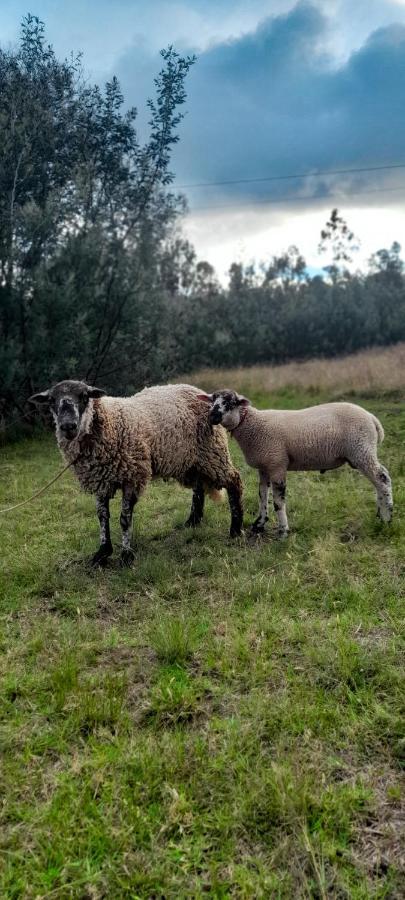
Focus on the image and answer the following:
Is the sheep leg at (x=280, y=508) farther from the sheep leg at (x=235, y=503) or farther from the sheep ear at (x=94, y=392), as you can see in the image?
the sheep ear at (x=94, y=392)

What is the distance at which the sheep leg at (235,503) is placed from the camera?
609cm

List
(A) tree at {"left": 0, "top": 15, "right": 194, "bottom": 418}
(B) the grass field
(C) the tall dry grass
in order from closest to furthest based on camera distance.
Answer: (B) the grass field < (A) tree at {"left": 0, "top": 15, "right": 194, "bottom": 418} < (C) the tall dry grass

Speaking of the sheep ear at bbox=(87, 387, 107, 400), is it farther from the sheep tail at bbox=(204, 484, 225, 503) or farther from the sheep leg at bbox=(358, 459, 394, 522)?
the sheep leg at bbox=(358, 459, 394, 522)

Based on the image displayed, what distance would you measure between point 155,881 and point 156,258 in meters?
17.2

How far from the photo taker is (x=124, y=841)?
2260 millimetres

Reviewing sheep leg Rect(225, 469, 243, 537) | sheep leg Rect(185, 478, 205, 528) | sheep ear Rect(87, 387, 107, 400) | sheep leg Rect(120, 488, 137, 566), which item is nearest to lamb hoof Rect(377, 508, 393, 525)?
sheep leg Rect(225, 469, 243, 537)

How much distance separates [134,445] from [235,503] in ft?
4.35

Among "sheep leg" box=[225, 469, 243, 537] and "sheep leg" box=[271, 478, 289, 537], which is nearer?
"sheep leg" box=[271, 478, 289, 537]

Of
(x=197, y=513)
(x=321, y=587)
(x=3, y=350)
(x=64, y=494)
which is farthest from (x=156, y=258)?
(x=321, y=587)

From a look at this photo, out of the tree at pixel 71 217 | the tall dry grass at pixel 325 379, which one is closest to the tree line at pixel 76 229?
the tree at pixel 71 217

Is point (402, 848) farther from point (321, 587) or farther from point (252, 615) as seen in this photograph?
point (321, 587)

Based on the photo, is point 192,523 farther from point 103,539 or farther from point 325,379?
point 325,379

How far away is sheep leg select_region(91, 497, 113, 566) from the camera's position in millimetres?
5504

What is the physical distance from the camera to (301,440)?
5.92 m
